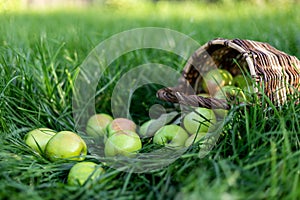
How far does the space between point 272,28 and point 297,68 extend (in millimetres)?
1015

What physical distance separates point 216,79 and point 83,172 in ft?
3.08

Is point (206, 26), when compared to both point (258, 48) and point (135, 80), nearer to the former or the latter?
point (135, 80)

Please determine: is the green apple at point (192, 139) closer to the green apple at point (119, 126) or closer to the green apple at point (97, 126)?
the green apple at point (119, 126)

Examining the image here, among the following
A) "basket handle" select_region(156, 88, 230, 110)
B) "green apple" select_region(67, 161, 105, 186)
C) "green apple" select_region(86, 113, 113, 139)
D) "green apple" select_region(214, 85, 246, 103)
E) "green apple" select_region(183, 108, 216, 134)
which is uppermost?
"green apple" select_region(214, 85, 246, 103)

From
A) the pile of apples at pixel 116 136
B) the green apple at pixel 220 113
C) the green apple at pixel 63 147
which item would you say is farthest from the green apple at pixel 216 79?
the green apple at pixel 63 147

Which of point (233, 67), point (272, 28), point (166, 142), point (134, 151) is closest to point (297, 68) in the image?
point (233, 67)

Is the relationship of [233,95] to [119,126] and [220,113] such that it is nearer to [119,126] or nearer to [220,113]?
[220,113]

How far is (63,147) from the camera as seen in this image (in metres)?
1.47

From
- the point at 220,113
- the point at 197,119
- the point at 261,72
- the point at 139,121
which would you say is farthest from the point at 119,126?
the point at 261,72

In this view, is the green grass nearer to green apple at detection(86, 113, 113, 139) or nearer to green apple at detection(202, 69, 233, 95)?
green apple at detection(86, 113, 113, 139)

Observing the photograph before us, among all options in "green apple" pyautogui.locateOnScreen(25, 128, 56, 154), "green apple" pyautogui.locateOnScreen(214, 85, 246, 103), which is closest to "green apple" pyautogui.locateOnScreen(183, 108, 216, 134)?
"green apple" pyautogui.locateOnScreen(214, 85, 246, 103)

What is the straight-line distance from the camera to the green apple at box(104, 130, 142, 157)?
1.55 m

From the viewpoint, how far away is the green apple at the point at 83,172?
4.19 ft

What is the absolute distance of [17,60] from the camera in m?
1.90
